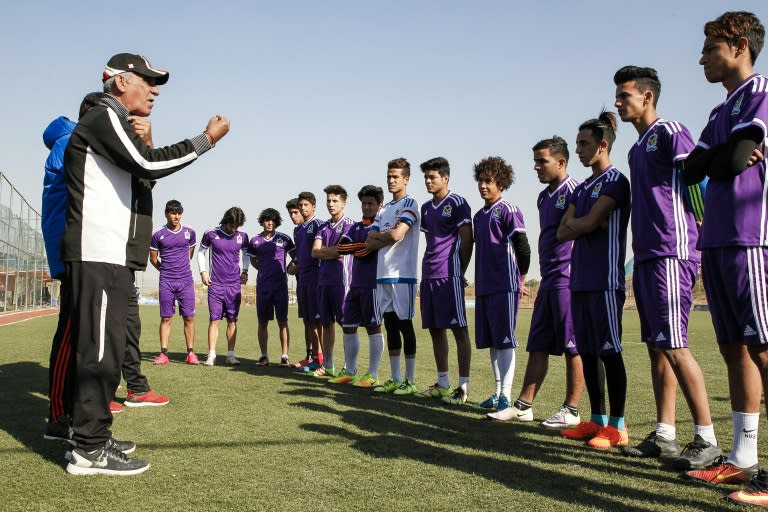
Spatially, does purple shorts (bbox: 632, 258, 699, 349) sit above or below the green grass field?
above

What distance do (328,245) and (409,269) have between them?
1.99m

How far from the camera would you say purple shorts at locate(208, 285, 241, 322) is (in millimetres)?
9672

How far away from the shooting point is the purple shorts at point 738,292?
116 inches

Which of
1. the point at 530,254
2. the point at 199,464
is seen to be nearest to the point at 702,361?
the point at 530,254

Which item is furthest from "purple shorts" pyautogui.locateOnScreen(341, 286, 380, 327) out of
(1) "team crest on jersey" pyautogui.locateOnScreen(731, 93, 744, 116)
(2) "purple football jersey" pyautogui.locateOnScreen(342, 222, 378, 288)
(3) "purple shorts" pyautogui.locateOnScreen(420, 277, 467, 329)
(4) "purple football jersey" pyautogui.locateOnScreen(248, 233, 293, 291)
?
(1) "team crest on jersey" pyautogui.locateOnScreen(731, 93, 744, 116)

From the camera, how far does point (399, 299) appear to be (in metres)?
7.00

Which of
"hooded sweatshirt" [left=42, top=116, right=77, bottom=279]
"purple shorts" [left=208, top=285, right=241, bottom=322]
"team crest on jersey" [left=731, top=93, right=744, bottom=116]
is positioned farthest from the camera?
"purple shorts" [left=208, top=285, right=241, bottom=322]

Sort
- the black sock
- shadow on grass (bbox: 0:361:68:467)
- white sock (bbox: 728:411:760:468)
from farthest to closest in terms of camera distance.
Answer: the black sock
shadow on grass (bbox: 0:361:68:467)
white sock (bbox: 728:411:760:468)

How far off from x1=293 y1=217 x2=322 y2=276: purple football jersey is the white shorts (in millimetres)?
2392

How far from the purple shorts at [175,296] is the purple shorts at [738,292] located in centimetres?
789

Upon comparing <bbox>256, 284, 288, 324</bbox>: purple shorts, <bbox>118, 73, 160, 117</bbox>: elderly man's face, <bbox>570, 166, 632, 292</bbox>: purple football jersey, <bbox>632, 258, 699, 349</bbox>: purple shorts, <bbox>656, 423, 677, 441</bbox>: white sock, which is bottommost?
<bbox>656, 423, 677, 441</bbox>: white sock

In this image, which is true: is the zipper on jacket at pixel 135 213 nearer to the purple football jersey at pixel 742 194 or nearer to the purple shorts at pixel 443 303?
the purple football jersey at pixel 742 194

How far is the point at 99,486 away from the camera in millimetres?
3205

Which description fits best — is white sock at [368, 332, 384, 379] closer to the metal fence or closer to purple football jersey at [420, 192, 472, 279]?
purple football jersey at [420, 192, 472, 279]
